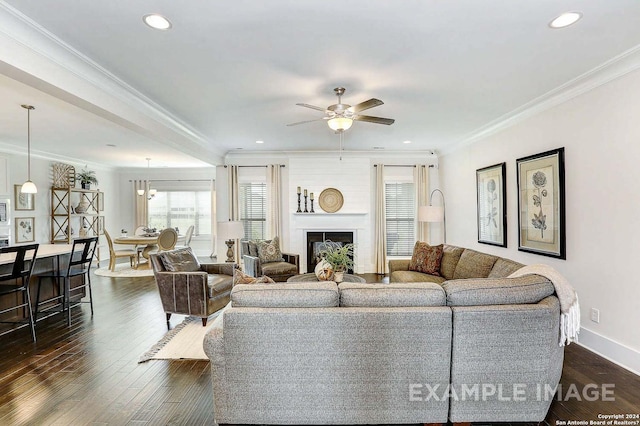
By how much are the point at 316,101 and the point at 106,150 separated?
17.5 feet

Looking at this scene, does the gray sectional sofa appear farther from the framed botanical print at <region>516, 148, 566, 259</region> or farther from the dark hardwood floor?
the framed botanical print at <region>516, 148, 566, 259</region>

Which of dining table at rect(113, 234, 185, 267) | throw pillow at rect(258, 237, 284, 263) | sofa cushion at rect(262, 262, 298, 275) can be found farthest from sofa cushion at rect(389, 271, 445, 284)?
dining table at rect(113, 234, 185, 267)

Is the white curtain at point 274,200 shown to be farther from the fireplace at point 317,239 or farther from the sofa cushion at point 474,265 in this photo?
the sofa cushion at point 474,265

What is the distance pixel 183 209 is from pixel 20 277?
6.61m

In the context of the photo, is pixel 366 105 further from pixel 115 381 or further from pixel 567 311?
pixel 115 381

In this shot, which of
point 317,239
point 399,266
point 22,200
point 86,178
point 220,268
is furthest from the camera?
point 86,178

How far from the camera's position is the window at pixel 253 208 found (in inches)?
295

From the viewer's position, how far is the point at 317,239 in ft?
23.5

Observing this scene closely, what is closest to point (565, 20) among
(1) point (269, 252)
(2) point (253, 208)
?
(1) point (269, 252)

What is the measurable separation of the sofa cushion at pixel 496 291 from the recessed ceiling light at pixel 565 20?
1759mm

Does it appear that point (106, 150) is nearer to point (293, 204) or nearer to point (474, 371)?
point (293, 204)

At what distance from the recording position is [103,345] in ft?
11.6

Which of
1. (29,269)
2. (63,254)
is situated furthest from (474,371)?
(63,254)

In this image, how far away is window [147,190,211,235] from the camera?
1031 cm
